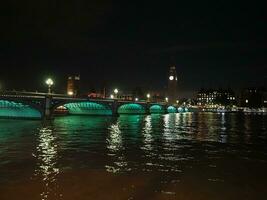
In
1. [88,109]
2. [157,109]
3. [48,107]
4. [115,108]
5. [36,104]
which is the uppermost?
[36,104]

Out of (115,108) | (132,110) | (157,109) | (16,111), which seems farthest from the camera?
(157,109)

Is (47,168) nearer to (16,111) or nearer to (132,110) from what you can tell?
(16,111)

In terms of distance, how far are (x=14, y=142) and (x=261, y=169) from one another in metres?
24.3

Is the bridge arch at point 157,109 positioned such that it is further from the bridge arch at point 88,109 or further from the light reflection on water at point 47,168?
the light reflection on water at point 47,168

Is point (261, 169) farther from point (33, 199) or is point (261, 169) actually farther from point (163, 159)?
point (33, 199)

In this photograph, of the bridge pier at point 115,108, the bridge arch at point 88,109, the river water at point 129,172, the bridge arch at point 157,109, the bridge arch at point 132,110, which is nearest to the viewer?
the river water at point 129,172

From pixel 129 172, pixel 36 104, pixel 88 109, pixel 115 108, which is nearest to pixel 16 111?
pixel 36 104

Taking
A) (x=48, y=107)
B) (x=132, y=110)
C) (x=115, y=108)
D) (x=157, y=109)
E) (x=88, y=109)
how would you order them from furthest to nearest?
(x=157, y=109) < (x=132, y=110) < (x=88, y=109) < (x=115, y=108) < (x=48, y=107)

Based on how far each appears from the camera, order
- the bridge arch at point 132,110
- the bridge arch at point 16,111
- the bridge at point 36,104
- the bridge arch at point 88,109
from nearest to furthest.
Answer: the bridge at point 36,104, the bridge arch at point 16,111, the bridge arch at point 88,109, the bridge arch at point 132,110

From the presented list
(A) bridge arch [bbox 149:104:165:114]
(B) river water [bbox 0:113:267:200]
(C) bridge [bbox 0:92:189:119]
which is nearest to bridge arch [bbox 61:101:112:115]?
(C) bridge [bbox 0:92:189:119]

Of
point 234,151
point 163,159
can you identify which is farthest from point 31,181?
point 234,151

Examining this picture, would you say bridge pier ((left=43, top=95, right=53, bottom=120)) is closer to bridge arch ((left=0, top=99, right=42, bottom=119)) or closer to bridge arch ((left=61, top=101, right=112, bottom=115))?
bridge arch ((left=0, top=99, right=42, bottom=119))

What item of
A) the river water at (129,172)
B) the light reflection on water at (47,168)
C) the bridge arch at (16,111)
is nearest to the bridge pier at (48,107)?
the bridge arch at (16,111)

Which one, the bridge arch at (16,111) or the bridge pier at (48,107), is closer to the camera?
the bridge pier at (48,107)
